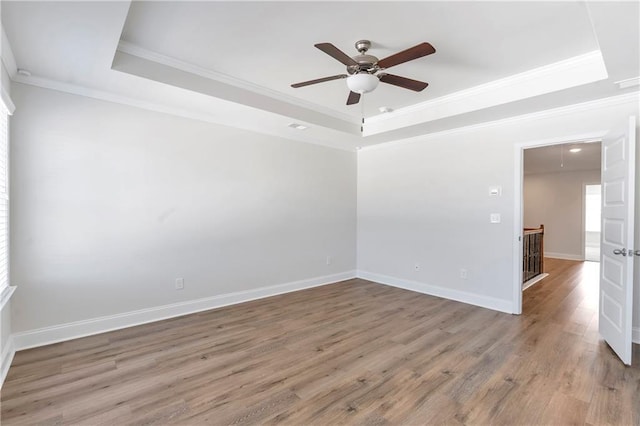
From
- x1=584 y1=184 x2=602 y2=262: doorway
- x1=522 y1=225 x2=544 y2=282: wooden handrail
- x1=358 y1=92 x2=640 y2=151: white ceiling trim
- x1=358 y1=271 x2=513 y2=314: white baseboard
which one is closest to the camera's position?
x1=358 y1=92 x2=640 y2=151: white ceiling trim

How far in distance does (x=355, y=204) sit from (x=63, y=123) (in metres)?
4.29

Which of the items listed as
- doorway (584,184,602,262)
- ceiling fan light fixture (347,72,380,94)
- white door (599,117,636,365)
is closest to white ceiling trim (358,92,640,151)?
white door (599,117,636,365)

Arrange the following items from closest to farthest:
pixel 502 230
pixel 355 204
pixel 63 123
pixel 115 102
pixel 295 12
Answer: pixel 295 12
pixel 63 123
pixel 115 102
pixel 502 230
pixel 355 204

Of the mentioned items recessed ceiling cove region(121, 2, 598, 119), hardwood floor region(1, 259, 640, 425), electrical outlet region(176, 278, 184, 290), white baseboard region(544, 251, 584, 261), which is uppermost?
recessed ceiling cove region(121, 2, 598, 119)

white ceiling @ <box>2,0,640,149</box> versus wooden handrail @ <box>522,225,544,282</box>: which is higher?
white ceiling @ <box>2,0,640,149</box>

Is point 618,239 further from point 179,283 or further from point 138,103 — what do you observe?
point 138,103

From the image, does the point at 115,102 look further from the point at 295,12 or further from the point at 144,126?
the point at 295,12

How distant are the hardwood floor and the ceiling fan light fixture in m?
2.31

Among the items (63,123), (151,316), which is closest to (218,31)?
(63,123)

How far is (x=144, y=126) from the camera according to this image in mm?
3508

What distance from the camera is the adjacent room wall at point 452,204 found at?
12.5ft

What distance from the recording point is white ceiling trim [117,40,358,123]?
2.70 m

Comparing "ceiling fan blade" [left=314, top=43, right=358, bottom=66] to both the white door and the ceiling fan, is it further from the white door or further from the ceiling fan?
the white door

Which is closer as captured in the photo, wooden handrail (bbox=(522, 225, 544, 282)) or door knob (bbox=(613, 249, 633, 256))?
door knob (bbox=(613, 249, 633, 256))
